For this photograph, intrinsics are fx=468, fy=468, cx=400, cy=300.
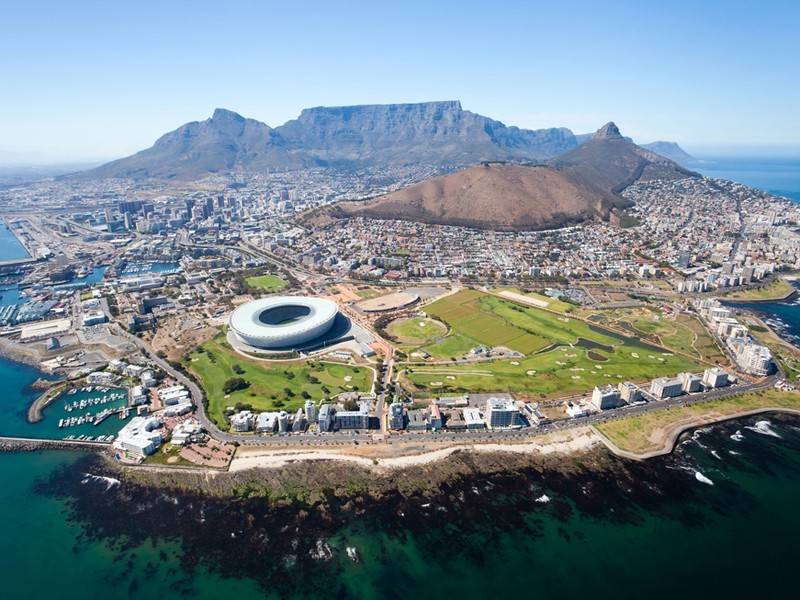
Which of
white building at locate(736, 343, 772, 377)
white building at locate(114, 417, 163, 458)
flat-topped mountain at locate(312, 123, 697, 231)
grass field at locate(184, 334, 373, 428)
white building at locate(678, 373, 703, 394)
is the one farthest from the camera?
flat-topped mountain at locate(312, 123, 697, 231)

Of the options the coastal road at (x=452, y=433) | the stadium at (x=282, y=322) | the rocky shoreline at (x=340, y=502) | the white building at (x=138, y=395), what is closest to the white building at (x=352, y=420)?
the coastal road at (x=452, y=433)

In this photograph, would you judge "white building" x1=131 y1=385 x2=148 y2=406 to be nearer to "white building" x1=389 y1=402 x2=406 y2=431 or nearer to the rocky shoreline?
the rocky shoreline

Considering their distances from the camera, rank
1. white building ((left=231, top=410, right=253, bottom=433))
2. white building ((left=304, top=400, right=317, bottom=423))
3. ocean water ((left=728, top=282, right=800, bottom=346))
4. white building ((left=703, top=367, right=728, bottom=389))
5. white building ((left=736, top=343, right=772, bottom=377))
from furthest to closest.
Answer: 1. ocean water ((left=728, top=282, right=800, bottom=346))
2. white building ((left=736, top=343, right=772, bottom=377))
3. white building ((left=703, top=367, right=728, bottom=389))
4. white building ((left=304, top=400, right=317, bottom=423))
5. white building ((left=231, top=410, right=253, bottom=433))

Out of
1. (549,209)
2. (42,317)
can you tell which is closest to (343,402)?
(42,317)

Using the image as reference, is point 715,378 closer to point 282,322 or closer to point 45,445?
point 282,322

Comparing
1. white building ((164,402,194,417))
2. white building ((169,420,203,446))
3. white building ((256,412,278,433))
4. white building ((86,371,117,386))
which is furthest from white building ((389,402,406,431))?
white building ((86,371,117,386))

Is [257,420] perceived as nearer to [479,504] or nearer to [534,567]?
[479,504]
